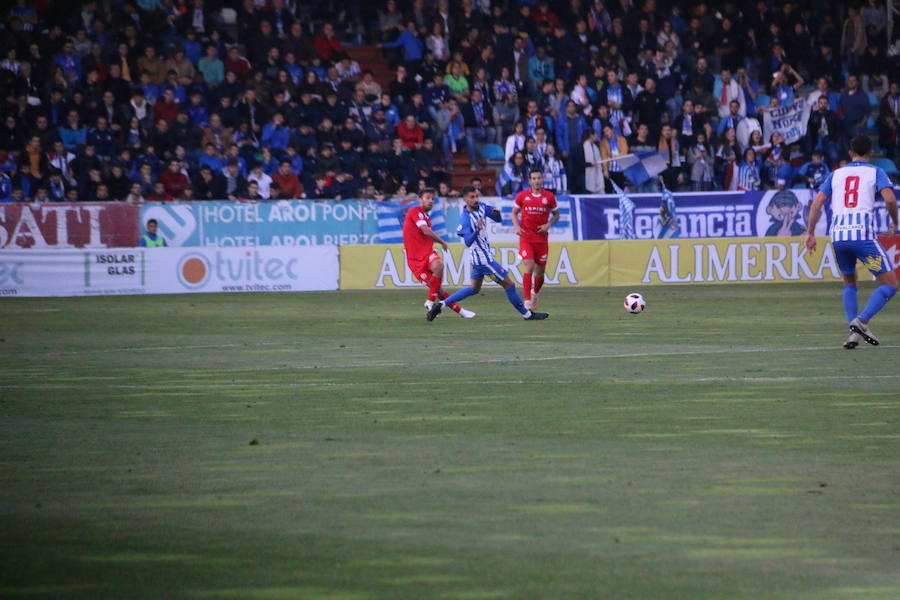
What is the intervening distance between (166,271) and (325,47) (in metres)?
7.03

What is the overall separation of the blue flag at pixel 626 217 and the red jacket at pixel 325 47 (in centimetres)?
732

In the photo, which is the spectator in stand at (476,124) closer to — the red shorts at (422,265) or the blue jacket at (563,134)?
the blue jacket at (563,134)

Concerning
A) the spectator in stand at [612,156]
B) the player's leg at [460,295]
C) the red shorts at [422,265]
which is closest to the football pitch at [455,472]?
the player's leg at [460,295]

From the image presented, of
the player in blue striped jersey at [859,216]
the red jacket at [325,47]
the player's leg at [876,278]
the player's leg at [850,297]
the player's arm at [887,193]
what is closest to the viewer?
the player's arm at [887,193]

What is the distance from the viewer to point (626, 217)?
33.1 meters

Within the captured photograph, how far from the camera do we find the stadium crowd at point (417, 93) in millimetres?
30969

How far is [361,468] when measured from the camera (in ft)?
26.6

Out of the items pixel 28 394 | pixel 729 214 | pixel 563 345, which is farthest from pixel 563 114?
pixel 28 394

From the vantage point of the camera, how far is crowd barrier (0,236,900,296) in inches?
1214

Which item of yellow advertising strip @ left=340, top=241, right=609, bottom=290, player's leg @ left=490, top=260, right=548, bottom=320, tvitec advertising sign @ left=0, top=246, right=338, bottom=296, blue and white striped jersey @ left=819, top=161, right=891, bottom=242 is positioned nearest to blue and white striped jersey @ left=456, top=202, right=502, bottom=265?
player's leg @ left=490, top=260, right=548, bottom=320

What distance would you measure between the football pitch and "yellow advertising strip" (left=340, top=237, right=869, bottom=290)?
15.2m

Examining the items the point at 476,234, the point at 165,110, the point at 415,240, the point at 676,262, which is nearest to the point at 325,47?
the point at 165,110

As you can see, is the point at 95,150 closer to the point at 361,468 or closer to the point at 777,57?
the point at 777,57

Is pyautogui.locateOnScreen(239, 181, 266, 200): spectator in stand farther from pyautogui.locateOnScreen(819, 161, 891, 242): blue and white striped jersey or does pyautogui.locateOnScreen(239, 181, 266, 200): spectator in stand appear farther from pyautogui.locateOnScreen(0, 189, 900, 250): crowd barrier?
pyautogui.locateOnScreen(819, 161, 891, 242): blue and white striped jersey
